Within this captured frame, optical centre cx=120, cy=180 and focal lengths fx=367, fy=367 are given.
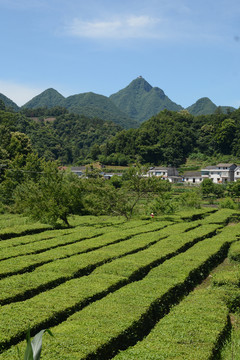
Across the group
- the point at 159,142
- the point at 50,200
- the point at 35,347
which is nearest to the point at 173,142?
the point at 159,142

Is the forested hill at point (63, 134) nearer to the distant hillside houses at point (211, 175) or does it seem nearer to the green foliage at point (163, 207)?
the distant hillside houses at point (211, 175)

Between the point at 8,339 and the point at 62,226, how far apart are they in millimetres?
19040

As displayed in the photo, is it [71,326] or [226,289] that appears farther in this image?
[226,289]

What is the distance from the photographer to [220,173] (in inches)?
3568

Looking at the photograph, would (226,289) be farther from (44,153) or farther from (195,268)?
(44,153)

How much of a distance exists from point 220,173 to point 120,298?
83.3 m

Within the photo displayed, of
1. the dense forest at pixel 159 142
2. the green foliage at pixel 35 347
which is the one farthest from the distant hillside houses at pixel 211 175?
the green foliage at pixel 35 347

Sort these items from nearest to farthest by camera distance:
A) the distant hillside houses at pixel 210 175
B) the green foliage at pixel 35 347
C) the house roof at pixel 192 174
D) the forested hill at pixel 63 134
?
the green foliage at pixel 35 347, the distant hillside houses at pixel 210 175, the house roof at pixel 192 174, the forested hill at pixel 63 134

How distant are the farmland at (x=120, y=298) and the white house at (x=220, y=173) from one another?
71292mm

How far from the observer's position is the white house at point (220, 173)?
8966cm

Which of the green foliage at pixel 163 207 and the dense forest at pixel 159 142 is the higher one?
the dense forest at pixel 159 142

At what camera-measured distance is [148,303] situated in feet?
35.5

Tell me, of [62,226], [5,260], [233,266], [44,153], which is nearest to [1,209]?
[62,226]

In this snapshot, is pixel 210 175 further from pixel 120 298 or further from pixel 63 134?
pixel 120 298
